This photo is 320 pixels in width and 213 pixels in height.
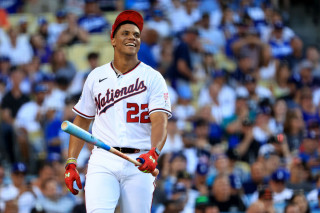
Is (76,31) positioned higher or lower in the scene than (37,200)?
higher

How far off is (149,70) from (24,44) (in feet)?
24.2

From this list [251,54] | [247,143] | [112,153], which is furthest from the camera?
[251,54]

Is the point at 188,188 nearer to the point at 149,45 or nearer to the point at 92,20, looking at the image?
the point at 149,45

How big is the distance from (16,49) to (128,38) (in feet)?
24.4

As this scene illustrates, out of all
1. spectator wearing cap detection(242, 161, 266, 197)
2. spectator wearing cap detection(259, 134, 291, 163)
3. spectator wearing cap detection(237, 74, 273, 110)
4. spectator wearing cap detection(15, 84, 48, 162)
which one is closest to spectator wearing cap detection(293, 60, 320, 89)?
spectator wearing cap detection(237, 74, 273, 110)

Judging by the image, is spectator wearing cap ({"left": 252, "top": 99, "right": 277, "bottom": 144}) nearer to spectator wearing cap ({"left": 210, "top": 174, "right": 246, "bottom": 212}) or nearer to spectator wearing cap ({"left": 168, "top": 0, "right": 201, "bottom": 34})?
spectator wearing cap ({"left": 210, "top": 174, "right": 246, "bottom": 212})

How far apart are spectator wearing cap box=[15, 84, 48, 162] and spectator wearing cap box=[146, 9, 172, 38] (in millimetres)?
2322

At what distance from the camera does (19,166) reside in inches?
389

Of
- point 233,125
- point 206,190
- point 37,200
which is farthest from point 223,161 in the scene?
point 37,200

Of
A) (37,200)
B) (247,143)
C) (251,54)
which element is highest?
(251,54)

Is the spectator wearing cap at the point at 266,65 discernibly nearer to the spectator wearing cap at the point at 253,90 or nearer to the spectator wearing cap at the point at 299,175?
the spectator wearing cap at the point at 253,90

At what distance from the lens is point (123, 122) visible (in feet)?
18.6

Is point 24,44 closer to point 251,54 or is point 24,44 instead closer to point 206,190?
point 251,54

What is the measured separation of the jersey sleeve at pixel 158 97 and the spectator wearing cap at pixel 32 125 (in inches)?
210
